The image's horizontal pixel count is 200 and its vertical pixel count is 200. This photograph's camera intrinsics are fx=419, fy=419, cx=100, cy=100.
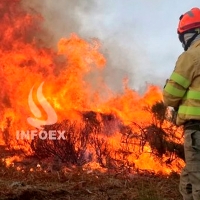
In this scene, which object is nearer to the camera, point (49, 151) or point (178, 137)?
point (178, 137)

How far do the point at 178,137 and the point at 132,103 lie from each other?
1.60 meters

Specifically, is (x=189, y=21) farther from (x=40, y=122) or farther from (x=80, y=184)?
(x=40, y=122)

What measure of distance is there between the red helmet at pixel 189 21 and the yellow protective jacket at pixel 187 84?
24 centimetres

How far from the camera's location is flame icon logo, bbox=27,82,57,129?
9.44 m

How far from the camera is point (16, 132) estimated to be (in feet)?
32.7

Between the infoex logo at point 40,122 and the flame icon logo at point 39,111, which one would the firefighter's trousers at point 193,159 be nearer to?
the infoex logo at point 40,122

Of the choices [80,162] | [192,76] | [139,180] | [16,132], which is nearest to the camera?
[192,76]

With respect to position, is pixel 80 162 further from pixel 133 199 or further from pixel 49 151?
pixel 133 199

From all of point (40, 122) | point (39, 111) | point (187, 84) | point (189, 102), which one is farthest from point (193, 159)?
point (39, 111)

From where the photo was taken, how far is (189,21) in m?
3.91

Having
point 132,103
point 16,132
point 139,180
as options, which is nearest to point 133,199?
point 139,180

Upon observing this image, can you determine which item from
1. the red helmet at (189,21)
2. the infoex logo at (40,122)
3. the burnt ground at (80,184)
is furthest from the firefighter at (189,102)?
the infoex logo at (40,122)

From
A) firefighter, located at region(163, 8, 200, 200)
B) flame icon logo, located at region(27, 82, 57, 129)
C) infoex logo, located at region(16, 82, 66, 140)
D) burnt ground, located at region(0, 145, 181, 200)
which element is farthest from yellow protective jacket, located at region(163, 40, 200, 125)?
flame icon logo, located at region(27, 82, 57, 129)

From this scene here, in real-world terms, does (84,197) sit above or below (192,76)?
below
